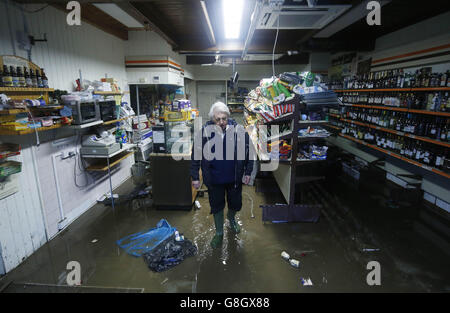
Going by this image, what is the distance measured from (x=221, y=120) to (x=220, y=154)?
0.41 metres

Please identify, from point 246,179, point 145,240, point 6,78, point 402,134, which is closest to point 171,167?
point 145,240

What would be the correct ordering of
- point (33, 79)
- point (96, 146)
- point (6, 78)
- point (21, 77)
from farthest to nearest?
point (96, 146)
point (33, 79)
point (21, 77)
point (6, 78)

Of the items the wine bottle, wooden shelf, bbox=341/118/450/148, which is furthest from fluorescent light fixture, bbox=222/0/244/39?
wooden shelf, bbox=341/118/450/148

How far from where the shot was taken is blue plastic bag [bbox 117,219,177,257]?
289 cm

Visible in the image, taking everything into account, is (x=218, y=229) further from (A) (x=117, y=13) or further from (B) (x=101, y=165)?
(A) (x=117, y=13)

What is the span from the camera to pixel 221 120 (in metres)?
2.75

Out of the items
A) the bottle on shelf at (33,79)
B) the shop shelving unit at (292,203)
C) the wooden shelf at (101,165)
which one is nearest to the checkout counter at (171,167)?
the wooden shelf at (101,165)

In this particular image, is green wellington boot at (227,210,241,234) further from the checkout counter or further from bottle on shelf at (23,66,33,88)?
bottle on shelf at (23,66,33,88)

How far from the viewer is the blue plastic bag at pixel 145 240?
2.89 meters

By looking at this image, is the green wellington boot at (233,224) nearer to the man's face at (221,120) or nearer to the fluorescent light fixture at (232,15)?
the man's face at (221,120)

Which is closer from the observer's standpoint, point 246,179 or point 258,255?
point 258,255

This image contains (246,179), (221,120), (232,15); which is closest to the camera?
(221,120)

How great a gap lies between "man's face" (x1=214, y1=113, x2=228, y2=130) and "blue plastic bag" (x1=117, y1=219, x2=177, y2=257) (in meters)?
1.61

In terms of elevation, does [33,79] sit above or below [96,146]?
above
